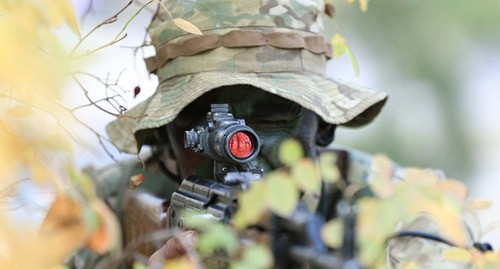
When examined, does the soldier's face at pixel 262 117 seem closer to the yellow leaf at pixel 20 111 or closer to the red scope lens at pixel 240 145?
the red scope lens at pixel 240 145

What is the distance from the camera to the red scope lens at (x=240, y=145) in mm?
1519

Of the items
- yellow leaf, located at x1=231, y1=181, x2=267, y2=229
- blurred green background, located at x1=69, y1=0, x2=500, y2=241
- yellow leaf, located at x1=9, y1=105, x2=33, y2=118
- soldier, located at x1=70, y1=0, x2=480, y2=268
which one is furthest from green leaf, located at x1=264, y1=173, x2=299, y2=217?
blurred green background, located at x1=69, y1=0, x2=500, y2=241

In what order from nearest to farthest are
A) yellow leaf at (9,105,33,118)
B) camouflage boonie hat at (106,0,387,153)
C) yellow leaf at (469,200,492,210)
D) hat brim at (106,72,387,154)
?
yellow leaf at (9,105,33,118)
yellow leaf at (469,200,492,210)
hat brim at (106,72,387,154)
camouflage boonie hat at (106,0,387,153)

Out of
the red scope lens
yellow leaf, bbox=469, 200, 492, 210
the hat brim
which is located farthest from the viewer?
the hat brim

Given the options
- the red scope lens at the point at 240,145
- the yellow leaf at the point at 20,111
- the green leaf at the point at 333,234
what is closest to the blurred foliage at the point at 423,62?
the red scope lens at the point at 240,145

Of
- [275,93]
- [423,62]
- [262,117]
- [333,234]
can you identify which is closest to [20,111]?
[333,234]

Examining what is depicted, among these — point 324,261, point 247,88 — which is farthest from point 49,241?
point 247,88

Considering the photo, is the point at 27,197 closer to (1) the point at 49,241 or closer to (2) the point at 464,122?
(1) the point at 49,241

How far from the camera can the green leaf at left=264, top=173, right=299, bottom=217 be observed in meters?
0.90

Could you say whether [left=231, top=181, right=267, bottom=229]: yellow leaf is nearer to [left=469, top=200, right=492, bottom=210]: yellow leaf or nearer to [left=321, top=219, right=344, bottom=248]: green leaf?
[left=321, top=219, right=344, bottom=248]: green leaf

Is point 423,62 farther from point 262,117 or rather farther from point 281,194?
point 281,194

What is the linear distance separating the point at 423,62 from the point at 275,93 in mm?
4393

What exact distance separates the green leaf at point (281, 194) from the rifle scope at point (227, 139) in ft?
1.96

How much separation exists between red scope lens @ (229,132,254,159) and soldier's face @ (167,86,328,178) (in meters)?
0.34
